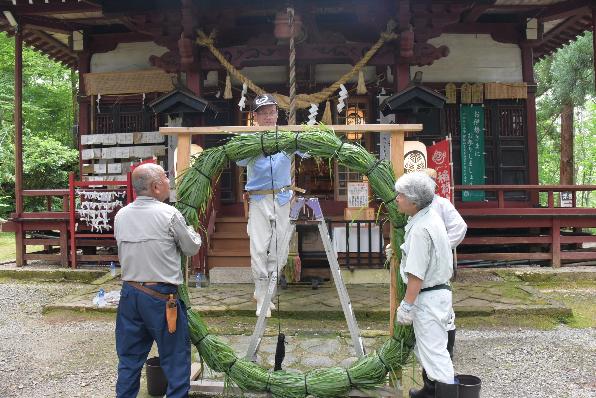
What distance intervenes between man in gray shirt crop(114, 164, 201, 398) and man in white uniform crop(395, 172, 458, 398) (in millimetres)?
1528

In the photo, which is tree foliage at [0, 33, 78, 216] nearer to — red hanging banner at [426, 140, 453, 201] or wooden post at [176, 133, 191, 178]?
red hanging banner at [426, 140, 453, 201]

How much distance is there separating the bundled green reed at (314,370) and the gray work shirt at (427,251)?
0.47m

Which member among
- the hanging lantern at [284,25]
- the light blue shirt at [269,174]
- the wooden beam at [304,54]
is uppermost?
the hanging lantern at [284,25]

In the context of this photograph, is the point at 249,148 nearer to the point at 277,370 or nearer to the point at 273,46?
the point at 277,370

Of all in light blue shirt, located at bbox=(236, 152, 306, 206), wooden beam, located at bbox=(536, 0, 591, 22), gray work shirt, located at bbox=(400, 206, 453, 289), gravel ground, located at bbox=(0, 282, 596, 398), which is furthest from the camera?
wooden beam, located at bbox=(536, 0, 591, 22)

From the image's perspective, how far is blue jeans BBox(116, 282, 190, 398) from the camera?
3510 mm

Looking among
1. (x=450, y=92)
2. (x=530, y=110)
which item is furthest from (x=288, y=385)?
(x=530, y=110)

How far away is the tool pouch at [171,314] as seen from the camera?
349cm

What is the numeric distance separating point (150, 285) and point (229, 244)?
5666mm

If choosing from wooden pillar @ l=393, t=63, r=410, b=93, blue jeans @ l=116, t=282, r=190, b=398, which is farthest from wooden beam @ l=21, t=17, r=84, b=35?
blue jeans @ l=116, t=282, r=190, b=398

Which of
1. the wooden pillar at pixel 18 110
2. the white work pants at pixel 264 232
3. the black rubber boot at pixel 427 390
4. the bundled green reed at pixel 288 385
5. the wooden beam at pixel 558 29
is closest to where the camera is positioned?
the black rubber boot at pixel 427 390

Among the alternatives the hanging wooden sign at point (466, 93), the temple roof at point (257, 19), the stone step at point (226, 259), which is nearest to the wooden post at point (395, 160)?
the stone step at point (226, 259)

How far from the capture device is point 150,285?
140 inches

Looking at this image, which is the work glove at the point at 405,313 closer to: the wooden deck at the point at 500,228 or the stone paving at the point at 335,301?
the stone paving at the point at 335,301
